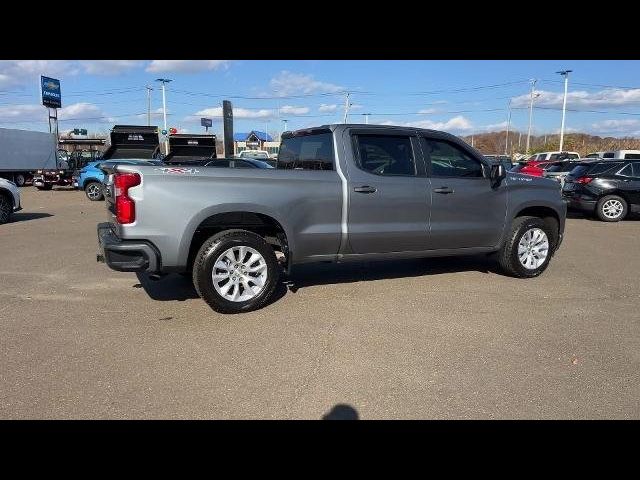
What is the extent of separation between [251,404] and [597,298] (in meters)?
4.37

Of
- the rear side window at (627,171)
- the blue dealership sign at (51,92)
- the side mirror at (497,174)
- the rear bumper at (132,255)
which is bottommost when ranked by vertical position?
the rear bumper at (132,255)

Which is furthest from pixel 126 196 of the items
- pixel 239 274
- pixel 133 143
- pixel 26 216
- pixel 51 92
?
pixel 51 92

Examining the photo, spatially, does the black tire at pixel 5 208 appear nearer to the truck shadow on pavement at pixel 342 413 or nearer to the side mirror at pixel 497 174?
the side mirror at pixel 497 174

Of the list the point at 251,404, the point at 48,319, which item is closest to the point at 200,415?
the point at 251,404

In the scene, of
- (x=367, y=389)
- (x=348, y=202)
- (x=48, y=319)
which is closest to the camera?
(x=367, y=389)

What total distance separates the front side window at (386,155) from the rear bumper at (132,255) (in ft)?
7.88

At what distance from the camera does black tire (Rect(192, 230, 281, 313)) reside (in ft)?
15.1

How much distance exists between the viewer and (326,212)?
16.5 ft

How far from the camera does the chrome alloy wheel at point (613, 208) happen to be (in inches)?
491

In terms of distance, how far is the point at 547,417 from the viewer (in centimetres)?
289

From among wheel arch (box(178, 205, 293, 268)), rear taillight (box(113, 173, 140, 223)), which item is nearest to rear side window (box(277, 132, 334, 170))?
wheel arch (box(178, 205, 293, 268))

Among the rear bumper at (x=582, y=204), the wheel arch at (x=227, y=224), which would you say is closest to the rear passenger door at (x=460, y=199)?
the wheel arch at (x=227, y=224)

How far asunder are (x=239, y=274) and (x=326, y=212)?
113 centimetres
